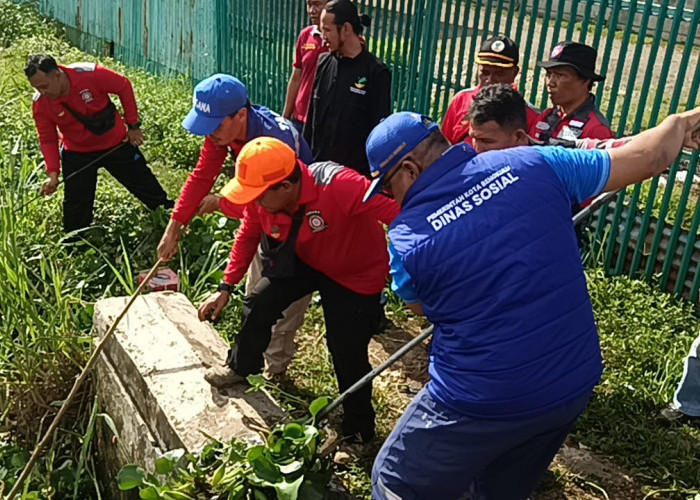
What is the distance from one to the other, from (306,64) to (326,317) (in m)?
2.76

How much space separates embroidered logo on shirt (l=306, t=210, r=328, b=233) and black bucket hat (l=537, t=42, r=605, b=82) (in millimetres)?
1462

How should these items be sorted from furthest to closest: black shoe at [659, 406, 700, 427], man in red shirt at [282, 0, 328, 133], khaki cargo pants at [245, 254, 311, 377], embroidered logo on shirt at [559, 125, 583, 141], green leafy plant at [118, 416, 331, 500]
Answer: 1. man in red shirt at [282, 0, 328, 133]
2. khaki cargo pants at [245, 254, 311, 377]
3. black shoe at [659, 406, 700, 427]
4. embroidered logo on shirt at [559, 125, 583, 141]
5. green leafy plant at [118, 416, 331, 500]

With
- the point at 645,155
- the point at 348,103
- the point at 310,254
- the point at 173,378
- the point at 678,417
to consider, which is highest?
the point at 645,155

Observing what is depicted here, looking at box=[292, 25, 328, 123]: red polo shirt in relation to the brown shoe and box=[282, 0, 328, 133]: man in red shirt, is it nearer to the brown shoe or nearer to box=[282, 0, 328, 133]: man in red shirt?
box=[282, 0, 328, 133]: man in red shirt

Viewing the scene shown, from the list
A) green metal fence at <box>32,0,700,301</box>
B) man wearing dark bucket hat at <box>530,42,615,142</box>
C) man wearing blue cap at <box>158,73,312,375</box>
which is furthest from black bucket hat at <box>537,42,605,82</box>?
man wearing blue cap at <box>158,73,312,375</box>

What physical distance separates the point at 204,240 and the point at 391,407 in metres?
2.09

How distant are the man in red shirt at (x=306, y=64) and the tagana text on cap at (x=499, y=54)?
1.67m

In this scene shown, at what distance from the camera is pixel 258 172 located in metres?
3.26

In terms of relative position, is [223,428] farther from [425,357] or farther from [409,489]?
[425,357]

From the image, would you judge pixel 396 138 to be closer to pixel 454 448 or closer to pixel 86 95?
pixel 454 448

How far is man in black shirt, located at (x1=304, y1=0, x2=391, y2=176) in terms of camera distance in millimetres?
5266

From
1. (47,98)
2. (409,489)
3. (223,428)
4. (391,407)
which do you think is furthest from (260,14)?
(409,489)

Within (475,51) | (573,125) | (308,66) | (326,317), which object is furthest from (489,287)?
(475,51)

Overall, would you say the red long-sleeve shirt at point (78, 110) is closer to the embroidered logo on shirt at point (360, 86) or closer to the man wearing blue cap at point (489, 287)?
the embroidered logo on shirt at point (360, 86)
